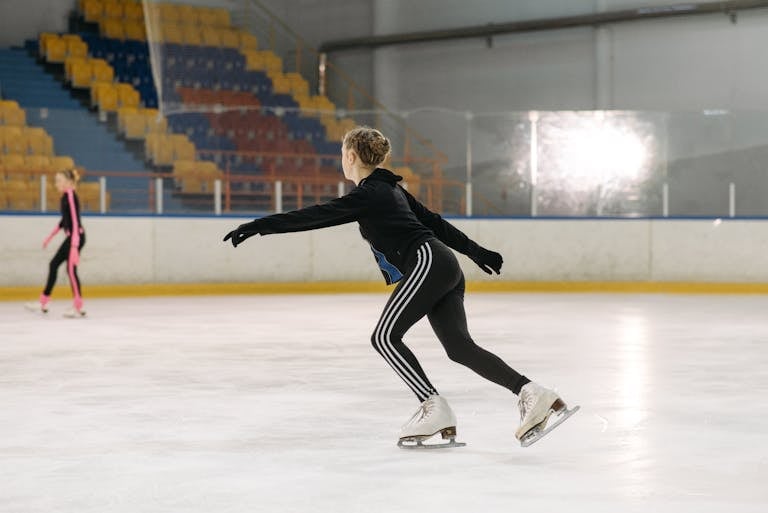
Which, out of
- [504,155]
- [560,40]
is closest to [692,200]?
[504,155]

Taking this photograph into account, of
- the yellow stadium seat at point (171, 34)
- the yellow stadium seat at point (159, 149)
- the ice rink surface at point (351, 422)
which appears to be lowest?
the ice rink surface at point (351, 422)

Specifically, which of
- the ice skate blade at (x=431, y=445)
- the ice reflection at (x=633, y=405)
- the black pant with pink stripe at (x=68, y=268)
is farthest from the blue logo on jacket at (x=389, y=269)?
the black pant with pink stripe at (x=68, y=268)

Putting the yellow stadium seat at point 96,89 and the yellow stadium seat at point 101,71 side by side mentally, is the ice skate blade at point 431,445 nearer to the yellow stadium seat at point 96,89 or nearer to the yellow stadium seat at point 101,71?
the yellow stadium seat at point 96,89

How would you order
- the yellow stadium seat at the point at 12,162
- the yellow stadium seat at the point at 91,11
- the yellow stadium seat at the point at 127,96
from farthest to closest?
the yellow stadium seat at the point at 91,11, the yellow stadium seat at the point at 127,96, the yellow stadium seat at the point at 12,162

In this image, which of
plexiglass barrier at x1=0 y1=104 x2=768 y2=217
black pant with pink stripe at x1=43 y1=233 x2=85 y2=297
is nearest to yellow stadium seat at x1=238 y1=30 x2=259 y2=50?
plexiglass barrier at x1=0 y1=104 x2=768 y2=217

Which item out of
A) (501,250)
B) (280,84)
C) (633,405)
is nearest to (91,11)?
(280,84)

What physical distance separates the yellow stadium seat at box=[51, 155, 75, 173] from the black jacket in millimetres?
11232

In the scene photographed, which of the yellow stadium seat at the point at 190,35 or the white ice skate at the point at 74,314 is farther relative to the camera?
the yellow stadium seat at the point at 190,35

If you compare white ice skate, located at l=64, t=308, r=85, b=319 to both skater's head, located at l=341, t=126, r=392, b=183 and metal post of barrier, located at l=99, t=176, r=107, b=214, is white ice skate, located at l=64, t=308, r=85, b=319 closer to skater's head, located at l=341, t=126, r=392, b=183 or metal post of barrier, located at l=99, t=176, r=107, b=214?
metal post of barrier, located at l=99, t=176, r=107, b=214

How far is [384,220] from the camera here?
4.65 m

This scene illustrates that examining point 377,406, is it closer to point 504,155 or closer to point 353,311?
point 353,311

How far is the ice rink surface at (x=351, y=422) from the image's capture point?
3.97m

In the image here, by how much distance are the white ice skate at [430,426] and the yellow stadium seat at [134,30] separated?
19095 mm

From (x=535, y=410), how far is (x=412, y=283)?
0.64 metres
